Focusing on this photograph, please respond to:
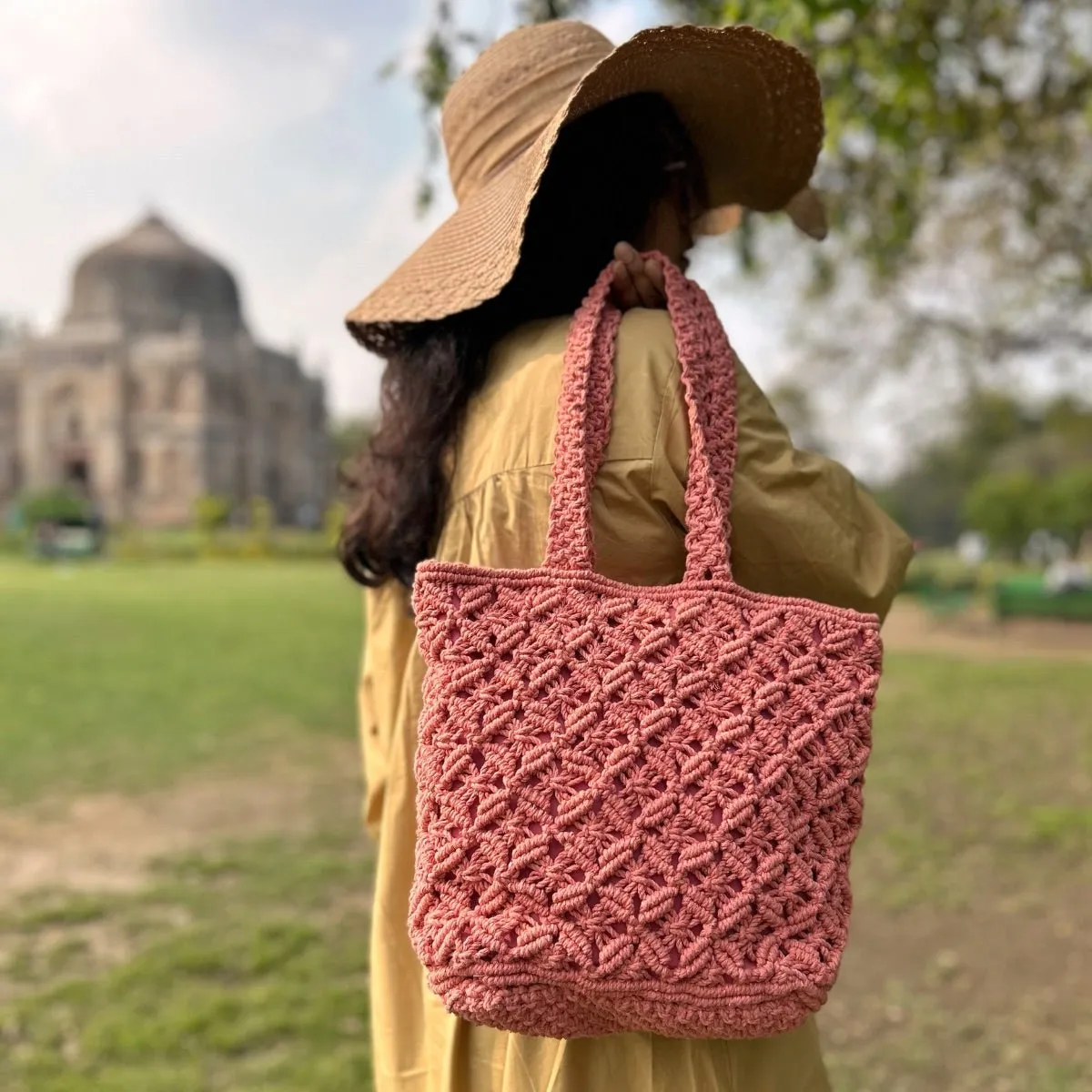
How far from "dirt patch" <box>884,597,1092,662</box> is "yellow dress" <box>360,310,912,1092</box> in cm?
1093

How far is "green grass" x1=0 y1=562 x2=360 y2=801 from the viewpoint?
6.04 m

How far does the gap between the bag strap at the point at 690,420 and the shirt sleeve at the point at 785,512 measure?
0.10 feet

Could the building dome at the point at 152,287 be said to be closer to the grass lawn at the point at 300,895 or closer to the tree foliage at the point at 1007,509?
the tree foliage at the point at 1007,509

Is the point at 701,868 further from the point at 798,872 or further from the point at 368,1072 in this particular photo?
the point at 368,1072

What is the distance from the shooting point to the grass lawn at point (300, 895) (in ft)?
9.27

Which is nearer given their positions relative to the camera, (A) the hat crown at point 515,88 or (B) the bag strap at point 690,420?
(B) the bag strap at point 690,420

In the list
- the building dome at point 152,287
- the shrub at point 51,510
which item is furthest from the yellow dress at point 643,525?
the building dome at point 152,287

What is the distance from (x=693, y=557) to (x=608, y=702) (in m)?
0.18

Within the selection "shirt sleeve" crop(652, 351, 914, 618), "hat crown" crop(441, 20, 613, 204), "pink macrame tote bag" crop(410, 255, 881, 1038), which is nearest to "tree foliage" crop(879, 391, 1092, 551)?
"hat crown" crop(441, 20, 613, 204)

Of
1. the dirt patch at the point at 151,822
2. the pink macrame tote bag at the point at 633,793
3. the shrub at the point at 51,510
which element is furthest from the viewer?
the shrub at the point at 51,510

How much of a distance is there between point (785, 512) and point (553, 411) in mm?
295

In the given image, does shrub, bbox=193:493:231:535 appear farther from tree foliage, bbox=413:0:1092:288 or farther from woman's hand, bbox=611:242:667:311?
woman's hand, bbox=611:242:667:311

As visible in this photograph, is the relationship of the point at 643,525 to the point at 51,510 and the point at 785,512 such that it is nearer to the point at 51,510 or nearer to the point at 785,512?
the point at 785,512

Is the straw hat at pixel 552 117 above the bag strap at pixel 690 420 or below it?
above
